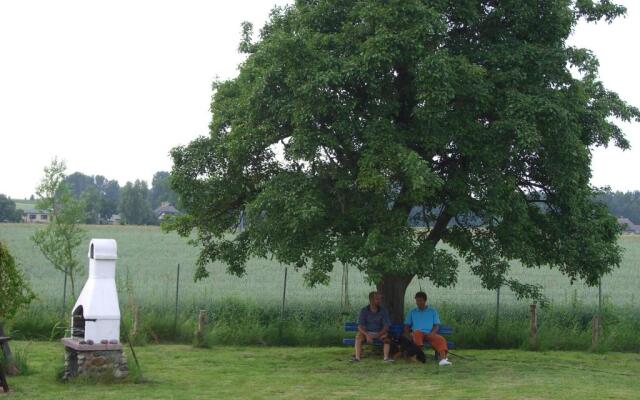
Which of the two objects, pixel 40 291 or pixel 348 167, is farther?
pixel 40 291

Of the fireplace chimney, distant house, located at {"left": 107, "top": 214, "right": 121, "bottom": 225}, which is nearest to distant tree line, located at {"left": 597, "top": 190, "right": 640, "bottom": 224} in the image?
distant house, located at {"left": 107, "top": 214, "right": 121, "bottom": 225}

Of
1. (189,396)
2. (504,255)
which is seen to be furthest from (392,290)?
(189,396)

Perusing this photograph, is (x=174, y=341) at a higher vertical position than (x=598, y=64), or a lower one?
lower

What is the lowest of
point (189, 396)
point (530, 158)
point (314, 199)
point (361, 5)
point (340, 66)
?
point (189, 396)

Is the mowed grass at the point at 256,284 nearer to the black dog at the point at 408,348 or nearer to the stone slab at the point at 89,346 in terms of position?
the black dog at the point at 408,348

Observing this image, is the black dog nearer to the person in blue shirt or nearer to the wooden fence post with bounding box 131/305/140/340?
the person in blue shirt

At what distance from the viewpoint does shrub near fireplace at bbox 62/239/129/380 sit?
489 inches

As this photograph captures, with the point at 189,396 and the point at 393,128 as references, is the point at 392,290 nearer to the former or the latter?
the point at 393,128

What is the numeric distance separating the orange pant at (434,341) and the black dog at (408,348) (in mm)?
180

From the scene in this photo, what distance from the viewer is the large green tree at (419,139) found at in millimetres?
14203

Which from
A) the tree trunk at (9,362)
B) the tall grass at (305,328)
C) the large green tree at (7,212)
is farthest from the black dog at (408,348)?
the large green tree at (7,212)

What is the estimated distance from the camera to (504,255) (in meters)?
15.6

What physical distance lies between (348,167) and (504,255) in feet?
9.79

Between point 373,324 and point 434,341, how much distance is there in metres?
1.06
